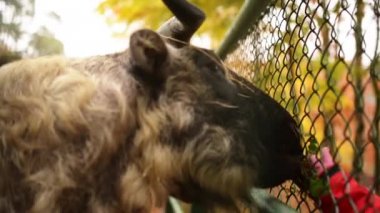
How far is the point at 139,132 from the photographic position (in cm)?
147

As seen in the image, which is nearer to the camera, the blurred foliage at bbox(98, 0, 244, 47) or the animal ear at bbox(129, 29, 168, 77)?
the animal ear at bbox(129, 29, 168, 77)

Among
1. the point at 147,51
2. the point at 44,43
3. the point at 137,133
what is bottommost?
the point at 44,43

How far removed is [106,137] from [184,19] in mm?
402

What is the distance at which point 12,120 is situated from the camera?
4.66 ft

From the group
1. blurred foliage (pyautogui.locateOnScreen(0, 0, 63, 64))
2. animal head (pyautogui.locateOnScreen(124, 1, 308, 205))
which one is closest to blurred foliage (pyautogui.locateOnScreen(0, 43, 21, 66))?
blurred foliage (pyautogui.locateOnScreen(0, 0, 63, 64))

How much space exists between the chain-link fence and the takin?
0.15 metres

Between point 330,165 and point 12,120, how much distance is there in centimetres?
70

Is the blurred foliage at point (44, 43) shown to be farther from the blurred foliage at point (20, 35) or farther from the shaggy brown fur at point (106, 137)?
the shaggy brown fur at point (106, 137)

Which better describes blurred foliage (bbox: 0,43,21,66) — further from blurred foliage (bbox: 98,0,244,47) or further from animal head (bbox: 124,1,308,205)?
blurred foliage (bbox: 98,0,244,47)

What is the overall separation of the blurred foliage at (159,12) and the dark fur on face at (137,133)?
125 cm

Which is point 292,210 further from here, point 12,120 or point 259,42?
point 259,42

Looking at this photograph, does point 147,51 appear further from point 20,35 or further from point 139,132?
point 20,35

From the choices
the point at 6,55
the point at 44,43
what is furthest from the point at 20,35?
the point at 6,55

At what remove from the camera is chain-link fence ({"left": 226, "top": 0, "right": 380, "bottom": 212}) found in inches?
49.5
